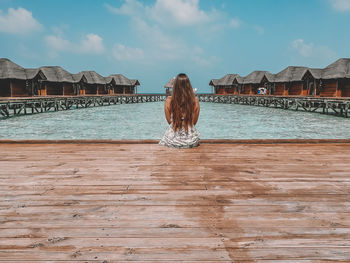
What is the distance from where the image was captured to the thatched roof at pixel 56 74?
3631 centimetres

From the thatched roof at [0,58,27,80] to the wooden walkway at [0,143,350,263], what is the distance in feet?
96.2

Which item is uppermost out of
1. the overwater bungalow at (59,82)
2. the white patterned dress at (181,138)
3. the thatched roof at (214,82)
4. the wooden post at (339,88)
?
the thatched roof at (214,82)

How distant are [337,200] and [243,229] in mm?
1253

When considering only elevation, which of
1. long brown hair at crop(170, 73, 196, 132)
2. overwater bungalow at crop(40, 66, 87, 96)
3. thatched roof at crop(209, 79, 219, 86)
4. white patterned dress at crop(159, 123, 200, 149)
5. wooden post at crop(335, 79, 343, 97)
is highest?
thatched roof at crop(209, 79, 219, 86)

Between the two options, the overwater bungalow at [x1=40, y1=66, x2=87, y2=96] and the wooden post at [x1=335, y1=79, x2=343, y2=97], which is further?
the overwater bungalow at [x1=40, y1=66, x2=87, y2=96]

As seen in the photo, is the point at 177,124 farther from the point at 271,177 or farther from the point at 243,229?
the point at 243,229

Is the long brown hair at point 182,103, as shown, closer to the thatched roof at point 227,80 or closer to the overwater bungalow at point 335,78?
the overwater bungalow at point 335,78

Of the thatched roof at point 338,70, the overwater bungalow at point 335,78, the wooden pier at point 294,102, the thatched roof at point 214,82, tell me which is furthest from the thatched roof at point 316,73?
the thatched roof at point 214,82

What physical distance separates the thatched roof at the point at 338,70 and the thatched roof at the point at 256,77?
1207cm

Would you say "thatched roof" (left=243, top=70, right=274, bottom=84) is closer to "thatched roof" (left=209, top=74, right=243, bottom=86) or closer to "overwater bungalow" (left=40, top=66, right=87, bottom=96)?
"thatched roof" (left=209, top=74, right=243, bottom=86)

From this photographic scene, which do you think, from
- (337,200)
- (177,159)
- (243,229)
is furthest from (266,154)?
(243,229)

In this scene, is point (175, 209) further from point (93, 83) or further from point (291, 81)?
point (93, 83)

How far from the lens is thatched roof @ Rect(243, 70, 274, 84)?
4498cm

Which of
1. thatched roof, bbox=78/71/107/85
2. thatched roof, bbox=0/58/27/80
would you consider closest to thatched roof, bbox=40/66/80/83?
thatched roof, bbox=0/58/27/80
